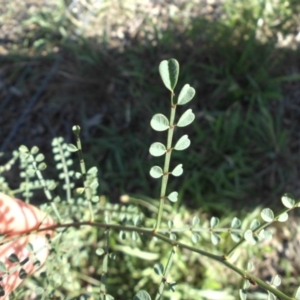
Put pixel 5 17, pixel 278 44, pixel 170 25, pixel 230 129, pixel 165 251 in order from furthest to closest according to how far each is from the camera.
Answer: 1. pixel 5 17
2. pixel 170 25
3. pixel 278 44
4. pixel 230 129
5. pixel 165 251

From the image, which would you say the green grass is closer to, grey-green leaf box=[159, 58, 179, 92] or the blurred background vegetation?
the blurred background vegetation

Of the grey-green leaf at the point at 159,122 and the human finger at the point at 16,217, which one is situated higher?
the grey-green leaf at the point at 159,122

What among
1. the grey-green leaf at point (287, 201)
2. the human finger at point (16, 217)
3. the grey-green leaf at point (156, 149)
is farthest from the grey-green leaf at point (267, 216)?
the human finger at point (16, 217)

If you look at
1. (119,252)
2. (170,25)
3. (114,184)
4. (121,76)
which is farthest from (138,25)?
(119,252)

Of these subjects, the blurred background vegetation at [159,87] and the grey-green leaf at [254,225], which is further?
the blurred background vegetation at [159,87]

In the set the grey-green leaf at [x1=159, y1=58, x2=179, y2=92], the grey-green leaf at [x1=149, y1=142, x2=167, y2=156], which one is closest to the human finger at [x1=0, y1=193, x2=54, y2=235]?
the grey-green leaf at [x1=149, y1=142, x2=167, y2=156]

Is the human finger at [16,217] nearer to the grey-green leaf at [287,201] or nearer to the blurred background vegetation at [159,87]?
the grey-green leaf at [287,201]

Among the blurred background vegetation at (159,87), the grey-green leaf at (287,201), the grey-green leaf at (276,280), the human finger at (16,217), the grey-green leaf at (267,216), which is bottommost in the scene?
the blurred background vegetation at (159,87)

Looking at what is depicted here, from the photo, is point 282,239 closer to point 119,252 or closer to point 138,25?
point 119,252

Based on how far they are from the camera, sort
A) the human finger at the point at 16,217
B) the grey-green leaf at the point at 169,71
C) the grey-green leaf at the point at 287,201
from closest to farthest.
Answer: the grey-green leaf at the point at 169,71, the grey-green leaf at the point at 287,201, the human finger at the point at 16,217
